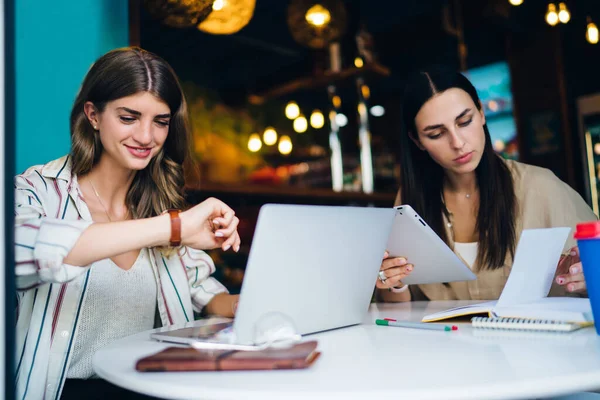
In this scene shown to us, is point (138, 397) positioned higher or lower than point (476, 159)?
lower

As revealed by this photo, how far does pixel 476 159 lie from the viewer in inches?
73.3

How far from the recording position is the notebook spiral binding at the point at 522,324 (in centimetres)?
100

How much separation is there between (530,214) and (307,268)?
3.90 ft

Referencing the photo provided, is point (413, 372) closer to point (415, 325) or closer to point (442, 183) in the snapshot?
point (415, 325)

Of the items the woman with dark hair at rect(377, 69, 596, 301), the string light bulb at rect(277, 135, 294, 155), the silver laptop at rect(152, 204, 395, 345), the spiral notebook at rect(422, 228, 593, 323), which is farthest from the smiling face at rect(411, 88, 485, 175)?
the string light bulb at rect(277, 135, 294, 155)

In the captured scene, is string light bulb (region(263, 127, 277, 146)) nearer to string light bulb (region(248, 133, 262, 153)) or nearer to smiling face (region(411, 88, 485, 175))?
string light bulb (region(248, 133, 262, 153))

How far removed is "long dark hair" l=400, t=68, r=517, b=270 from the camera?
6.09 ft

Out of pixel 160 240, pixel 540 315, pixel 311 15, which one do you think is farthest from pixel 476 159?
Result: pixel 311 15

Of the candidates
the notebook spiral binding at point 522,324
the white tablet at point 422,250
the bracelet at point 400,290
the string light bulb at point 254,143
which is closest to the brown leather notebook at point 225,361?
the notebook spiral binding at point 522,324

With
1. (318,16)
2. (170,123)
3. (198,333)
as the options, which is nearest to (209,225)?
(198,333)

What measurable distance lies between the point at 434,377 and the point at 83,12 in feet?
6.31

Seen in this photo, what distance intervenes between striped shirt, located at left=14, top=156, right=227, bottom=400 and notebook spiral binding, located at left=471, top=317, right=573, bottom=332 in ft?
2.62

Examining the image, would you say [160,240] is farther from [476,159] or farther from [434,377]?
[476,159]

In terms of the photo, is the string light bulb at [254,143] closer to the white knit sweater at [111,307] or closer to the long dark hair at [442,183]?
the long dark hair at [442,183]
